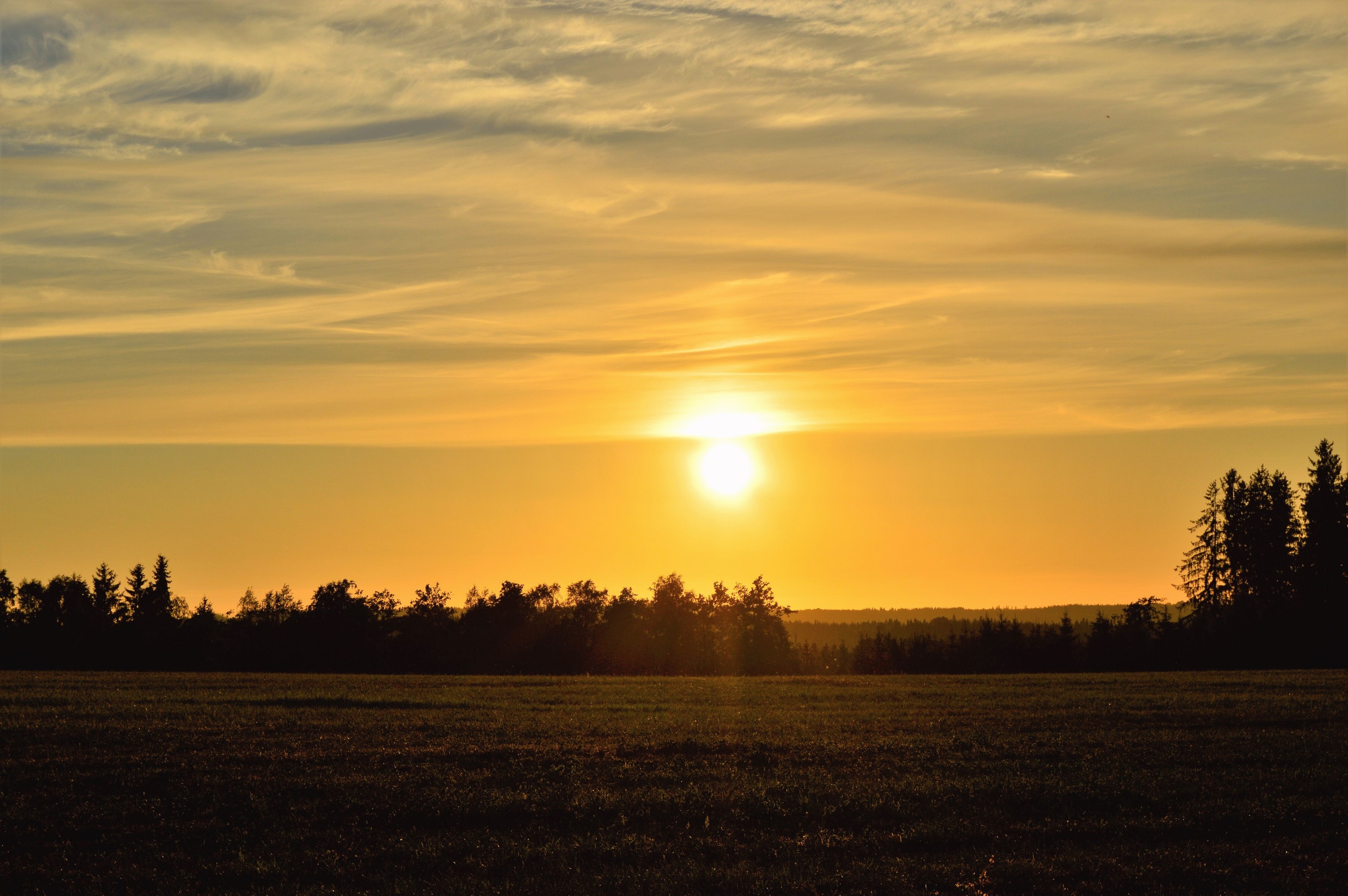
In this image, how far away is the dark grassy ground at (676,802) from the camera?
18.3 meters

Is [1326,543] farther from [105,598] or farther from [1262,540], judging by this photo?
[105,598]

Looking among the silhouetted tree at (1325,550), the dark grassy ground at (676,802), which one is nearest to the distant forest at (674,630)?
the silhouetted tree at (1325,550)

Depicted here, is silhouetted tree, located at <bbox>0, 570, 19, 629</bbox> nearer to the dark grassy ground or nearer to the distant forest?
the distant forest

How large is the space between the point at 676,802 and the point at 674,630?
93.9m

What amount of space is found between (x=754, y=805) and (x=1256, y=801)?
10134 mm

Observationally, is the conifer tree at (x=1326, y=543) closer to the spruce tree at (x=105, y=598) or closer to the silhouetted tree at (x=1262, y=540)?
the silhouetted tree at (x=1262, y=540)

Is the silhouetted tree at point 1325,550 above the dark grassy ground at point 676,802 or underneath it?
above

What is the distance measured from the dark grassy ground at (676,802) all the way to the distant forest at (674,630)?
50926 mm

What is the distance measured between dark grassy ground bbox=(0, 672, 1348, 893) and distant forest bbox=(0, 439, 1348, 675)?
50926 mm

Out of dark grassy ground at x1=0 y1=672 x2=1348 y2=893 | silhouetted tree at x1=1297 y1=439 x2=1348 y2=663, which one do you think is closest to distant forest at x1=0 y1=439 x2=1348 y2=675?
silhouetted tree at x1=1297 y1=439 x2=1348 y2=663

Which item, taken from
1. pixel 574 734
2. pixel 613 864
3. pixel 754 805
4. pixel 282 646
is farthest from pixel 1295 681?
pixel 282 646

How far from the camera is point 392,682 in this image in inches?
2325

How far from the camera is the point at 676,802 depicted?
2278 centimetres

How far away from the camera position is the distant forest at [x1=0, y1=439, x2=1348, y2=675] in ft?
285
